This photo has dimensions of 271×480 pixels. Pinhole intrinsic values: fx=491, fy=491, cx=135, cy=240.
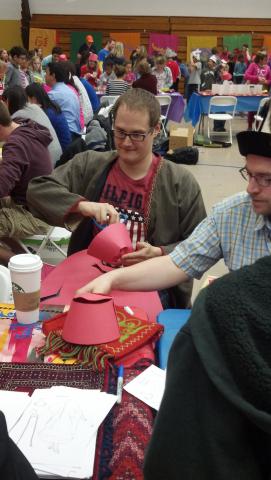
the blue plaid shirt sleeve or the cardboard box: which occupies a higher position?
the blue plaid shirt sleeve

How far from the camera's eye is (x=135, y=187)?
231 centimetres

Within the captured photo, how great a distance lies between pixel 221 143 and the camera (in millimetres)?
9047

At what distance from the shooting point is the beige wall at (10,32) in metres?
16.6

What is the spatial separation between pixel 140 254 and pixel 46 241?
1695 mm

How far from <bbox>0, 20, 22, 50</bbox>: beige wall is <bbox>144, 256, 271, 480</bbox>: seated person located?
18.1m

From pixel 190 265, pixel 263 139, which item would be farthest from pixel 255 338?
pixel 190 265

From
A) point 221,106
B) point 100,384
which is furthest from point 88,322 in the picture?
point 221,106

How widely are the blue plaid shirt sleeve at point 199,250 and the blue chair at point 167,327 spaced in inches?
7.4

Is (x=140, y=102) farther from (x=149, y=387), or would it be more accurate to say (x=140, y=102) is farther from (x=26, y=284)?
(x=149, y=387)

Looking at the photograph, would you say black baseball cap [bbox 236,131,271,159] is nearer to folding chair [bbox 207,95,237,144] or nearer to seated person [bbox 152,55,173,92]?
folding chair [bbox 207,95,237,144]

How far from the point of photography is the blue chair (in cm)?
137

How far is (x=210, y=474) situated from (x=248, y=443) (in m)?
0.06

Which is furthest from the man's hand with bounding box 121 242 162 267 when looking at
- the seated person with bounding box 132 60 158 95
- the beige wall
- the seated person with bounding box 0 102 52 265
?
the beige wall

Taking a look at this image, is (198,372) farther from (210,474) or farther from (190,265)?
(190,265)
